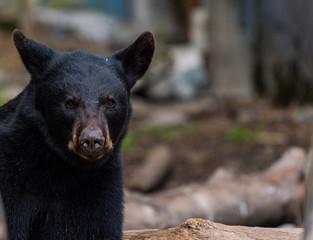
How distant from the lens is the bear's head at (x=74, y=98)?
3531 mm

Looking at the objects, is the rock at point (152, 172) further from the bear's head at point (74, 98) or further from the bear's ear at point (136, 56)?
the bear's head at point (74, 98)

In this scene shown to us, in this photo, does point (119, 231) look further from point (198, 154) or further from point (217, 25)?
point (217, 25)

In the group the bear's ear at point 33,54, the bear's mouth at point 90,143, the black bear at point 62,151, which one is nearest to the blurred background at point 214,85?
the black bear at point 62,151

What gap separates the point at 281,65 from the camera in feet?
37.0

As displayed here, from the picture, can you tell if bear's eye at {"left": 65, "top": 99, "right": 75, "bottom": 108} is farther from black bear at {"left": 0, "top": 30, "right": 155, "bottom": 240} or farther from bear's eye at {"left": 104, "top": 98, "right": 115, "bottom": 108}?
bear's eye at {"left": 104, "top": 98, "right": 115, "bottom": 108}

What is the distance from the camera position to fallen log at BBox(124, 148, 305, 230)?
5488 millimetres

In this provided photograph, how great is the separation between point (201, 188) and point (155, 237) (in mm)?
2503

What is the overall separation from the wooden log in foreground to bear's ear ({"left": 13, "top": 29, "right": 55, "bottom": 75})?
1.15 metres

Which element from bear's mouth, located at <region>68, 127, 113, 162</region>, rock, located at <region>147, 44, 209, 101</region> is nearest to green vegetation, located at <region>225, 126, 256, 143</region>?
rock, located at <region>147, 44, 209, 101</region>

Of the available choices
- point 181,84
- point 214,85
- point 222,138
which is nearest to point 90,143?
point 222,138

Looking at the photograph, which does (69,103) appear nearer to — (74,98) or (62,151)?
(74,98)

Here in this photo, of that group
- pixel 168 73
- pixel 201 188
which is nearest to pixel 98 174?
pixel 201 188

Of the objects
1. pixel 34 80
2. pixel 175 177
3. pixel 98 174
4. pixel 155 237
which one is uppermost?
pixel 34 80

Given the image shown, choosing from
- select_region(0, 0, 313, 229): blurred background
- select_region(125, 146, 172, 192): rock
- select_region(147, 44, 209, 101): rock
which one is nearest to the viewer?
select_region(125, 146, 172, 192): rock
